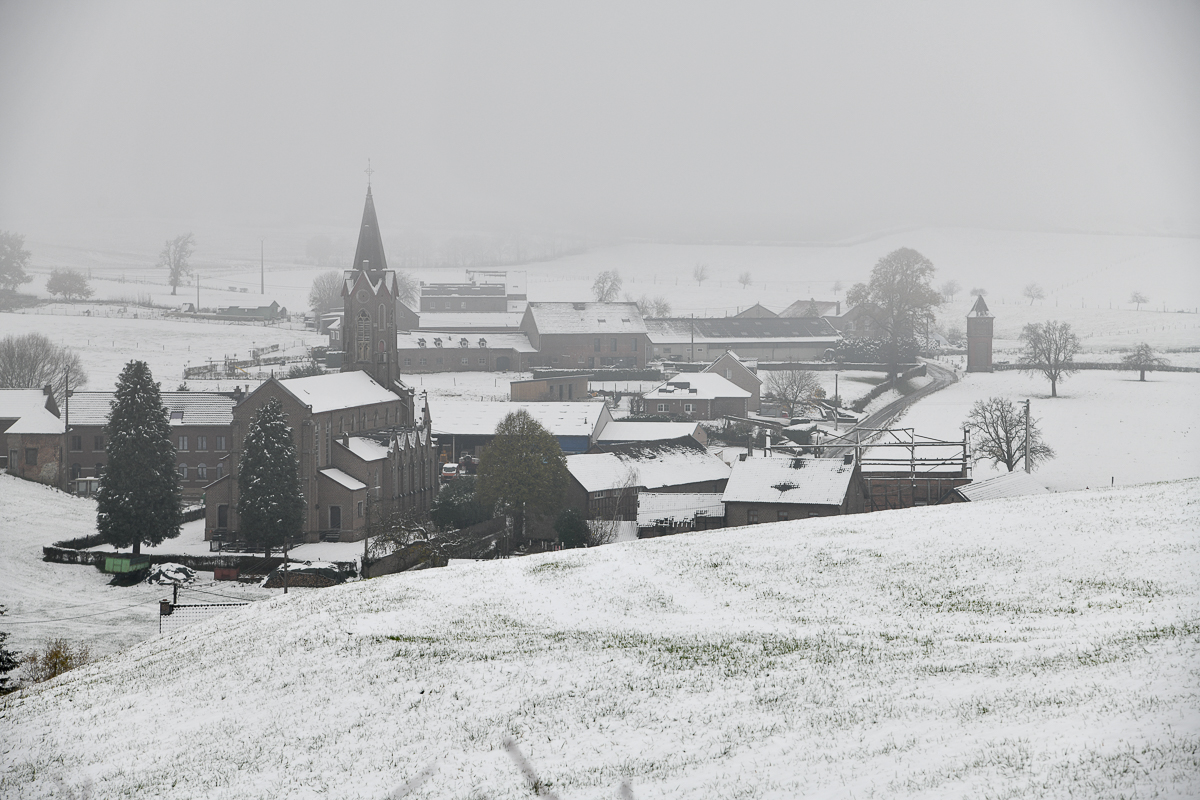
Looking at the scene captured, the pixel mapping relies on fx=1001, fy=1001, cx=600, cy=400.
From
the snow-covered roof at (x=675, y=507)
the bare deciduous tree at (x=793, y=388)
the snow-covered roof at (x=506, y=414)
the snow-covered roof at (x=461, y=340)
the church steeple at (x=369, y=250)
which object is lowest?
the snow-covered roof at (x=675, y=507)

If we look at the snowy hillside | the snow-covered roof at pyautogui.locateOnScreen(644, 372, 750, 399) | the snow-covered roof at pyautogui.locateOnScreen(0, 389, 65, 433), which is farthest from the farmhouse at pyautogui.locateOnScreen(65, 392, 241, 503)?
the snowy hillside

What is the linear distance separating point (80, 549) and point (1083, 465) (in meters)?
64.0

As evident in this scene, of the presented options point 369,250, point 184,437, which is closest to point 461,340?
point 369,250

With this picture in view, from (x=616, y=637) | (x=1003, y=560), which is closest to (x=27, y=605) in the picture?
(x=616, y=637)

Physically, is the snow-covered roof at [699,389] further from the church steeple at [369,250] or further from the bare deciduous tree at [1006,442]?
the church steeple at [369,250]

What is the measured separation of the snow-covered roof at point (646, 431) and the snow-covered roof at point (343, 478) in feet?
74.6

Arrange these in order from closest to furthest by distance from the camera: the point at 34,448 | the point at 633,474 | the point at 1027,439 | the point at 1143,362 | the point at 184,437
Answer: the point at 1027,439 < the point at 633,474 < the point at 184,437 < the point at 34,448 < the point at 1143,362

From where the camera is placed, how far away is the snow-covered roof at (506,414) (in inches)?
3049

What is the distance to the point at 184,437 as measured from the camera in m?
72.2

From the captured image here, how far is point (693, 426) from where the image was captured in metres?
81.8

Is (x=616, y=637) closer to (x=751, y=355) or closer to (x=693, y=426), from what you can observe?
(x=693, y=426)

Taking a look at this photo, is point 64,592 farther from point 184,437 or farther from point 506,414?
point 506,414

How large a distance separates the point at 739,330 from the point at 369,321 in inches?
2709

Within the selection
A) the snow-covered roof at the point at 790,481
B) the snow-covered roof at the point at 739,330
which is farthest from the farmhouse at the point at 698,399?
the snow-covered roof at the point at 790,481
